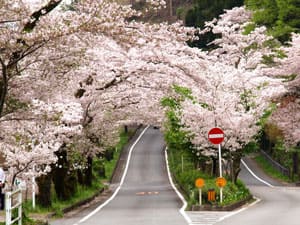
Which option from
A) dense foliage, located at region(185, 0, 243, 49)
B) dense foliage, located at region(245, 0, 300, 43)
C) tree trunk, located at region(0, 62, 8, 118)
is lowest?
tree trunk, located at region(0, 62, 8, 118)

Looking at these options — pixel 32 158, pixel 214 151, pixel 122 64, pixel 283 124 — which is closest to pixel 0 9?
pixel 32 158

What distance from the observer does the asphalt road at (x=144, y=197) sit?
17.7 meters

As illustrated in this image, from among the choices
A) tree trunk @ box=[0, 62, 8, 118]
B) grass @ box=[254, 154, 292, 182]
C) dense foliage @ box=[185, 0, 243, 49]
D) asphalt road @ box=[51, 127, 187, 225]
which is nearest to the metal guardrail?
grass @ box=[254, 154, 292, 182]

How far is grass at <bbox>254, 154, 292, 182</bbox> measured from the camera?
46416 mm

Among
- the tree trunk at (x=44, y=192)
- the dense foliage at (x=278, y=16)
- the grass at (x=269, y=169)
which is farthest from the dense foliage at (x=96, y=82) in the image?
the grass at (x=269, y=169)

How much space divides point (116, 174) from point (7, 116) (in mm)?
36742

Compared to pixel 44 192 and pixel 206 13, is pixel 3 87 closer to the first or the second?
pixel 44 192

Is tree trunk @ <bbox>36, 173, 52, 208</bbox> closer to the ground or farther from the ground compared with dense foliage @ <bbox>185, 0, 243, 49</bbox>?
closer to the ground

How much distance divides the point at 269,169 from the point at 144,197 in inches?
962

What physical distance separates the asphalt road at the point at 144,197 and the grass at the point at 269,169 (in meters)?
8.54

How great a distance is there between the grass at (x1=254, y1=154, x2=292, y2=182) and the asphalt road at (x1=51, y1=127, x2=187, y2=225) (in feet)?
28.0

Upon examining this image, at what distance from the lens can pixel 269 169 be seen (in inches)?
2036

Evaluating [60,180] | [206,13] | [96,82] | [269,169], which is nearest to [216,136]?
A: [96,82]

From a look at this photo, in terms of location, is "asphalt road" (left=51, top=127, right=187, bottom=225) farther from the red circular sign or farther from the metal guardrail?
the metal guardrail
